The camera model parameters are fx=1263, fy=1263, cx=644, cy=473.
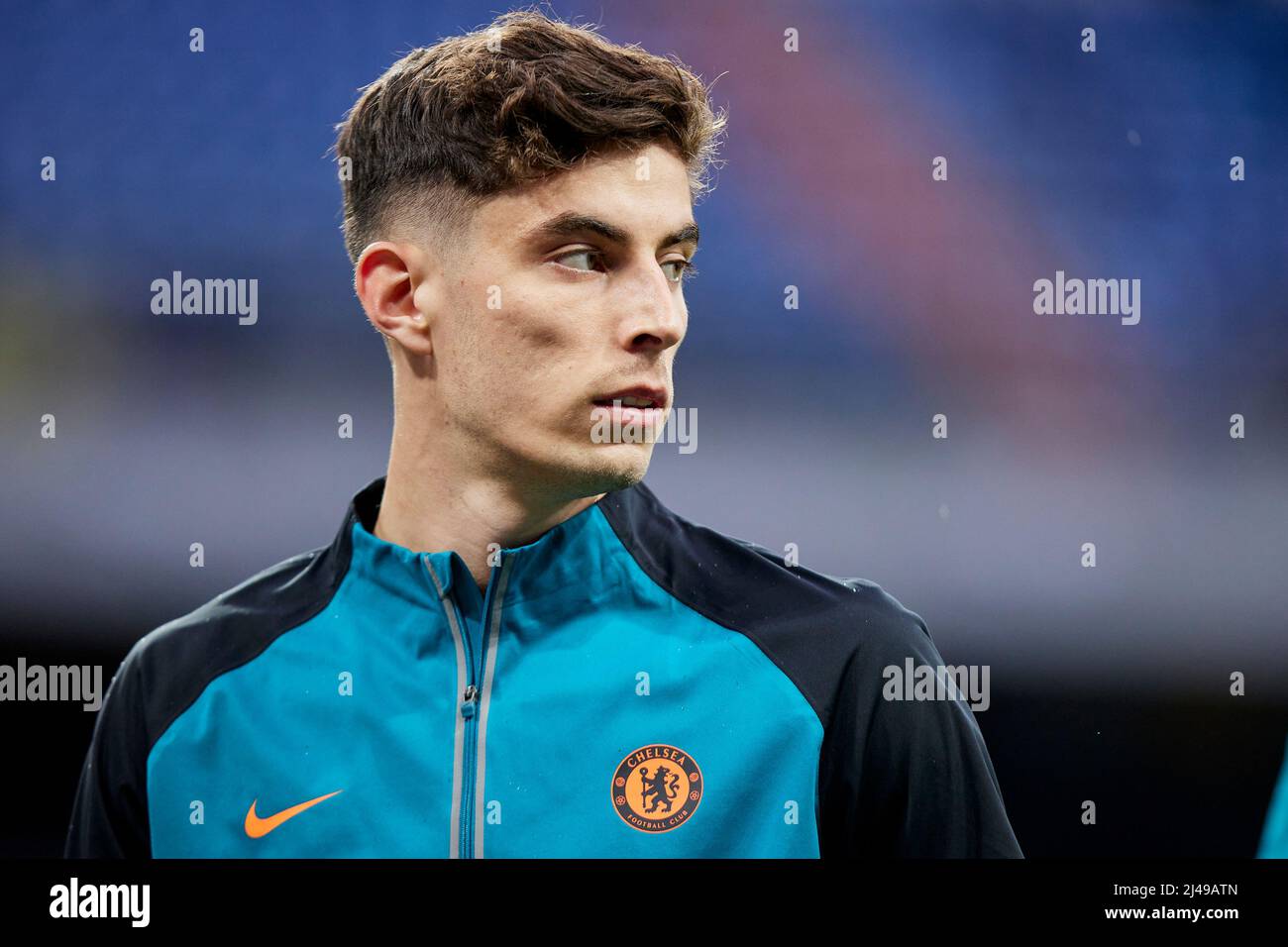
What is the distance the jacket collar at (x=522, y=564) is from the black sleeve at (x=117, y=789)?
1.44ft

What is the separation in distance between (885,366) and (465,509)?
2.85 feet

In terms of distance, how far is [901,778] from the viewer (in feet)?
6.14

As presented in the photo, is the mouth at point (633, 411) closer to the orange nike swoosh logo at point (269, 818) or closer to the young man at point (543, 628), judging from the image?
the young man at point (543, 628)

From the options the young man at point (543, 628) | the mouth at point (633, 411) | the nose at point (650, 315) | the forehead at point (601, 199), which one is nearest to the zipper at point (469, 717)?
the young man at point (543, 628)

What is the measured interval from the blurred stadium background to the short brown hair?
1.04 ft

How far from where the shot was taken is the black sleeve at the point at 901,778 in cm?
185

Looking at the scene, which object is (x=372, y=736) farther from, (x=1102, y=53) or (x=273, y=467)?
(x=1102, y=53)

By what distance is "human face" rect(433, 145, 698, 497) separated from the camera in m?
1.85

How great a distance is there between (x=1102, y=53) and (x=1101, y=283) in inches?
16.2

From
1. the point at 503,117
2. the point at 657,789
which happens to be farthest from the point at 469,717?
the point at 503,117

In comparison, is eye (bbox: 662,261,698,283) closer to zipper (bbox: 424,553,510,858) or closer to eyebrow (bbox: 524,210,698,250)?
eyebrow (bbox: 524,210,698,250)

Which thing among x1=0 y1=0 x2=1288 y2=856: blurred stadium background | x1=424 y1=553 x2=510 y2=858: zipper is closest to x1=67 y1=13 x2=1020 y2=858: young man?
x1=424 y1=553 x2=510 y2=858: zipper

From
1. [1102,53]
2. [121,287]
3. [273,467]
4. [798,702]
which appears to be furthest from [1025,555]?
[121,287]

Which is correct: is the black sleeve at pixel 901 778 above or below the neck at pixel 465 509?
below
